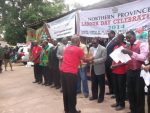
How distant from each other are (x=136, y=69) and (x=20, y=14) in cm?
2791

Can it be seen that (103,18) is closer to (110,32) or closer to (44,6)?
(110,32)

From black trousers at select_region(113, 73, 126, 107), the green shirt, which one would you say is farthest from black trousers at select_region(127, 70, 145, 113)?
the green shirt

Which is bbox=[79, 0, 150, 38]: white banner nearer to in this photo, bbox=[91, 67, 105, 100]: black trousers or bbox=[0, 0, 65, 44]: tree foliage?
bbox=[91, 67, 105, 100]: black trousers

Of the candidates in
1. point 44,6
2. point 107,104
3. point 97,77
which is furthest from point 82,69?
point 44,6

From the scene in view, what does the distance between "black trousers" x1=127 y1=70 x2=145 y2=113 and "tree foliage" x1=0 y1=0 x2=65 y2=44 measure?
25111 mm

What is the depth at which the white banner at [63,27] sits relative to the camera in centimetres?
1177

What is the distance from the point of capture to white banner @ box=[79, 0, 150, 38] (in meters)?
8.20

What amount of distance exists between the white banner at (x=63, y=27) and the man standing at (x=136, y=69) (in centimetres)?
481

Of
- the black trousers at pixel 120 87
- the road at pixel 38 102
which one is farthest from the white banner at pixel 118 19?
the road at pixel 38 102

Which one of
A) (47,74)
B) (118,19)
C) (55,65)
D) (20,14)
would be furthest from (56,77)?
(20,14)

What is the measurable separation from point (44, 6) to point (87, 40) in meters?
21.6

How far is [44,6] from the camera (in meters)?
34.5

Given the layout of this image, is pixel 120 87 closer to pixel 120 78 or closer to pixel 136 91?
pixel 120 78

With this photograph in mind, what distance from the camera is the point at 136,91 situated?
22.9ft
